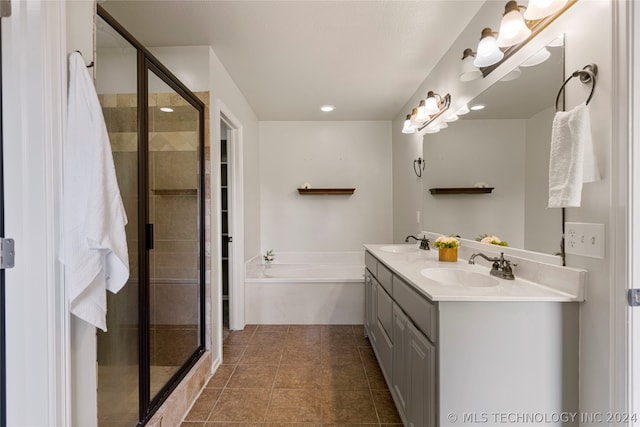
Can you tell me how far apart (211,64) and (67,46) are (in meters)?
1.35

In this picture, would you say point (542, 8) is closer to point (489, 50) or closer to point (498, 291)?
point (489, 50)

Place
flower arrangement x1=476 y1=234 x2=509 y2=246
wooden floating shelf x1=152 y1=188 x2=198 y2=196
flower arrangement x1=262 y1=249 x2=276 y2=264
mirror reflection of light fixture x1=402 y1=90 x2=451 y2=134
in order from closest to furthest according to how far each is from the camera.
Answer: flower arrangement x1=476 y1=234 x2=509 y2=246
wooden floating shelf x1=152 y1=188 x2=198 y2=196
mirror reflection of light fixture x1=402 y1=90 x2=451 y2=134
flower arrangement x1=262 y1=249 x2=276 y2=264

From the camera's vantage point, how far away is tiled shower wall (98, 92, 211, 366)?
140 centimetres

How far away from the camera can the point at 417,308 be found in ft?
4.30

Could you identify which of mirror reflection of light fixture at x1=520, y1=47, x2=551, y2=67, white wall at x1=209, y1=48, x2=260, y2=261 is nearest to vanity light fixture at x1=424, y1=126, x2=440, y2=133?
mirror reflection of light fixture at x1=520, y1=47, x2=551, y2=67

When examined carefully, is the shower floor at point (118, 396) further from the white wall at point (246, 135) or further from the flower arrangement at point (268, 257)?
the flower arrangement at point (268, 257)

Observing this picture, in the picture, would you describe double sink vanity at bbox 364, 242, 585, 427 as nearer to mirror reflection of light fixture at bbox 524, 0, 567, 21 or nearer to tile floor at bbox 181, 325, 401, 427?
tile floor at bbox 181, 325, 401, 427

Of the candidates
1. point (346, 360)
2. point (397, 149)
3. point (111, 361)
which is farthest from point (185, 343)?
point (397, 149)

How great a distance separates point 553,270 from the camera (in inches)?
48.0

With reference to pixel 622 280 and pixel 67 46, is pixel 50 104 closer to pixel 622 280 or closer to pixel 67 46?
pixel 67 46

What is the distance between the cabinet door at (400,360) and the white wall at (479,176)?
2.44 ft

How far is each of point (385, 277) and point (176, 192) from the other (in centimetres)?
157

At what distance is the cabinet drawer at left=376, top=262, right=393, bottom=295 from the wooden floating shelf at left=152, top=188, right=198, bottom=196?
1.52m

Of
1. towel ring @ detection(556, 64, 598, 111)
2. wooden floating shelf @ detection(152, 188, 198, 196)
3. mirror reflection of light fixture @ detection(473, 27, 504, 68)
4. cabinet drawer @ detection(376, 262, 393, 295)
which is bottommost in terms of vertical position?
cabinet drawer @ detection(376, 262, 393, 295)
